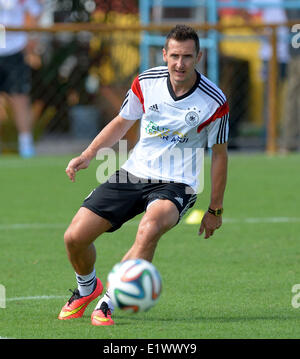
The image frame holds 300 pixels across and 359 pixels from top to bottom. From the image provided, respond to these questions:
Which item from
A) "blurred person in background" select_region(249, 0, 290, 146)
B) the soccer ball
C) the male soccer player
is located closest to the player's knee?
the male soccer player

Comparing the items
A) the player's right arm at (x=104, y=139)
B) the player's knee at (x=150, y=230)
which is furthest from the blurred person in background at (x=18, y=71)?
the player's knee at (x=150, y=230)

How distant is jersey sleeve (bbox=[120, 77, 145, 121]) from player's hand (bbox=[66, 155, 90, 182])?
1.55 feet

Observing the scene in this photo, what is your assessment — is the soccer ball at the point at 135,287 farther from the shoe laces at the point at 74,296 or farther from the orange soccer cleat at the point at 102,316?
the shoe laces at the point at 74,296

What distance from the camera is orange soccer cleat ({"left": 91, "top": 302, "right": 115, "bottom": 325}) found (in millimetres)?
5941

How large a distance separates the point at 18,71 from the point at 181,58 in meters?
10.6

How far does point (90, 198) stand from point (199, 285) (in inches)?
50.5

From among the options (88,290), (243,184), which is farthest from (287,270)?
(243,184)

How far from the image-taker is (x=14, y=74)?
16.3 meters

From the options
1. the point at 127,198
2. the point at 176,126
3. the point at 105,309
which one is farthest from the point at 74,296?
the point at 176,126

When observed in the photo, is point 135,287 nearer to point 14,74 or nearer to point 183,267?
point 183,267

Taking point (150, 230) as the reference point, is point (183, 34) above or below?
above

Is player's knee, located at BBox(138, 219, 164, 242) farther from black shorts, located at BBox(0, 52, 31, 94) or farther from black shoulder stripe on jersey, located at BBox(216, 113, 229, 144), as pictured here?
black shorts, located at BBox(0, 52, 31, 94)
